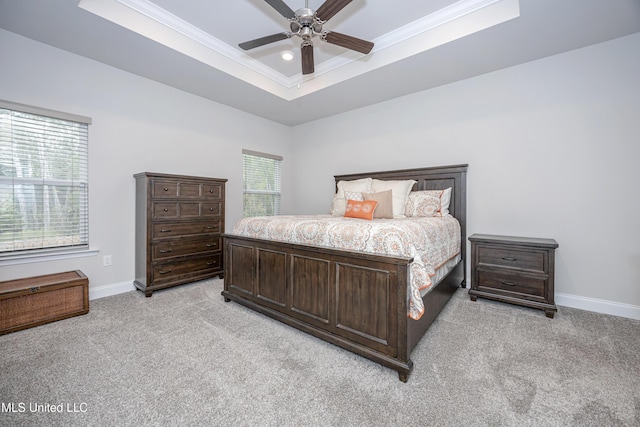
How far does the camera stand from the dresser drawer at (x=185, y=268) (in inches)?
119

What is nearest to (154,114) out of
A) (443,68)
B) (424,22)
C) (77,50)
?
(77,50)

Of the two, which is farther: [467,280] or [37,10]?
[467,280]

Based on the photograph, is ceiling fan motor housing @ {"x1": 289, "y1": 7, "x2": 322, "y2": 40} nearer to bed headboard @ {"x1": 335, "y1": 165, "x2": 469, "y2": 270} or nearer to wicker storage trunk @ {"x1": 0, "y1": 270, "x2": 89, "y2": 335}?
bed headboard @ {"x1": 335, "y1": 165, "x2": 469, "y2": 270}

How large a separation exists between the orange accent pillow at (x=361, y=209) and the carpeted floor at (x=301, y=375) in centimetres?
127

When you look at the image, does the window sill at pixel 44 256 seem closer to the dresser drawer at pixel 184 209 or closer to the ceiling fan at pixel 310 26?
the dresser drawer at pixel 184 209

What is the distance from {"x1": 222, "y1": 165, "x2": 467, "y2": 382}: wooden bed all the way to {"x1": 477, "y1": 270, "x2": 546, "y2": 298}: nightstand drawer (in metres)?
0.27

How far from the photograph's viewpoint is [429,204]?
3.15 meters

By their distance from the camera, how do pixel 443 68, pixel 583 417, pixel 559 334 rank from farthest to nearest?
pixel 443 68
pixel 559 334
pixel 583 417

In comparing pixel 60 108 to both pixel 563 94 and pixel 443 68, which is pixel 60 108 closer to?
pixel 443 68

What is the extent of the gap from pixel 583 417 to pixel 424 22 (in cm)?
321

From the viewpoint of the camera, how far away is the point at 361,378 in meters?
1.60

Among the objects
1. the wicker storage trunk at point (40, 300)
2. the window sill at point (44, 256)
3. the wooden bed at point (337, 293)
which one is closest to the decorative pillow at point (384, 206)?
the wooden bed at point (337, 293)

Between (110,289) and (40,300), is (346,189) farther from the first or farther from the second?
(40,300)

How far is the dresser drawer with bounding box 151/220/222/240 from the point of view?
3.01 m
